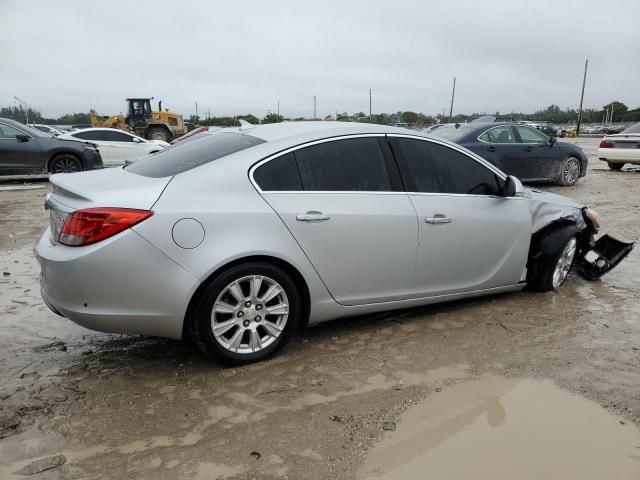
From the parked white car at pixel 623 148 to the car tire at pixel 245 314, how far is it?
14.4 meters

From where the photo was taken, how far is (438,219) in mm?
3996

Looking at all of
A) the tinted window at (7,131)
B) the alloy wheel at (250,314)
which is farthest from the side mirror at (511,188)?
the tinted window at (7,131)

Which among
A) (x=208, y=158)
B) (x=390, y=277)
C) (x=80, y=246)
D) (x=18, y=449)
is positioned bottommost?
(x=18, y=449)

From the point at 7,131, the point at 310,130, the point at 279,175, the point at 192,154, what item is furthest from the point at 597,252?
the point at 7,131

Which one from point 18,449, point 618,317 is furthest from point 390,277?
point 18,449

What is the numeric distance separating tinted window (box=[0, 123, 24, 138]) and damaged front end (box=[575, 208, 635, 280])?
1194cm

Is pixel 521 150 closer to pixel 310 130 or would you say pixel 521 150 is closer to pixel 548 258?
pixel 548 258

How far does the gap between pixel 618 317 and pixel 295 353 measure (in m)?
2.65

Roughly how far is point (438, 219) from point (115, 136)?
46.0 ft

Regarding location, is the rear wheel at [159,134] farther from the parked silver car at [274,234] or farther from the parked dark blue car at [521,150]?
the parked silver car at [274,234]

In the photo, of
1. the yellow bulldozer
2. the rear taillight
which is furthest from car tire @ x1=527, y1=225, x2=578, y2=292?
the yellow bulldozer

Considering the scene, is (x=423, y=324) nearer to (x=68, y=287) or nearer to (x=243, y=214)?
(x=243, y=214)

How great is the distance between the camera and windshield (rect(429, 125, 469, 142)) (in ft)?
35.3

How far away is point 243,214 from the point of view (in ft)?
10.8
